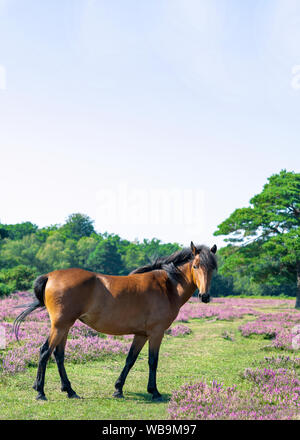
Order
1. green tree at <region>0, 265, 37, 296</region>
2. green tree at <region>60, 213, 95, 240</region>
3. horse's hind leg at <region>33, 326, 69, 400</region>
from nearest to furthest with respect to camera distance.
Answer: horse's hind leg at <region>33, 326, 69, 400</region> → green tree at <region>0, 265, 37, 296</region> → green tree at <region>60, 213, 95, 240</region>

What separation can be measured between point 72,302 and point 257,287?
2700 inches

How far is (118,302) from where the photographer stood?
7.05 metres

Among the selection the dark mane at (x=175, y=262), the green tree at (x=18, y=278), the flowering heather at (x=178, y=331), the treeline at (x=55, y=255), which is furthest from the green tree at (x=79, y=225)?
the dark mane at (x=175, y=262)

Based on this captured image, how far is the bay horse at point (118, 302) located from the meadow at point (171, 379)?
597 mm

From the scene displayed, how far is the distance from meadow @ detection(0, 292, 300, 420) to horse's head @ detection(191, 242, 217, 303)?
5.13 ft

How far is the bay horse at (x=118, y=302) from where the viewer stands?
6.73 metres

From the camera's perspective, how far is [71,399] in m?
6.87

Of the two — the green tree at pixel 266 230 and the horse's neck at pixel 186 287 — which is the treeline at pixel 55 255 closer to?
the green tree at pixel 266 230

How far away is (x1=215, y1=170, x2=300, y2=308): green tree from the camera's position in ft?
115

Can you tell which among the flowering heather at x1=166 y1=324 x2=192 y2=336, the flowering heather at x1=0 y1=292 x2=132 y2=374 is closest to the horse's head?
the flowering heather at x1=0 y1=292 x2=132 y2=374

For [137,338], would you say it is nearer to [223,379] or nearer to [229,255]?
[223,379]

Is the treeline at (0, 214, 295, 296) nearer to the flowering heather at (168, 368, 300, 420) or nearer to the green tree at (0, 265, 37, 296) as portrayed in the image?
the green tree at (0, 265, 37, 296)

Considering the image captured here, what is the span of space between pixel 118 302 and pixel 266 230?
3117cm
